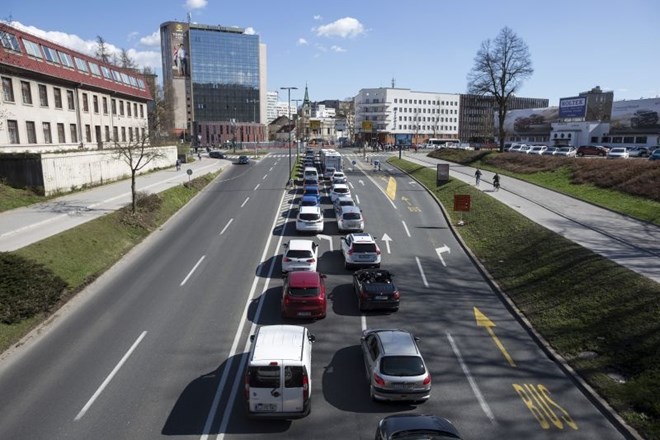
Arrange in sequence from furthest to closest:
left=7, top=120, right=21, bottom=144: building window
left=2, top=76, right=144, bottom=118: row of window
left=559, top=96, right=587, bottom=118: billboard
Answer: left=559, top=96, right=587, bottom=118: billboard
left=7, top=120, right=21, bottom=144: building window
left=2, top=76, right=144, bottom=118: row of window

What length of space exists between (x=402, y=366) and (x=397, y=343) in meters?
0.87

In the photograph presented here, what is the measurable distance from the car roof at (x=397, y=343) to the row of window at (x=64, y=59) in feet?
101

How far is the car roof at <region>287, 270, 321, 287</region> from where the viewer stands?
16859mm

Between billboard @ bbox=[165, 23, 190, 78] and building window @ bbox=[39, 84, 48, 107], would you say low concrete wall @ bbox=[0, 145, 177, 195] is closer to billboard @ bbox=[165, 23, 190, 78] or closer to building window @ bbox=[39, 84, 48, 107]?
building window @ bbox=[39, 84, 48, 107]

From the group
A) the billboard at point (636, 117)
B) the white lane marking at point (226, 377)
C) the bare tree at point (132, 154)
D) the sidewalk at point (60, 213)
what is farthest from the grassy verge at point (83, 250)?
the billboard at point (636, 117)

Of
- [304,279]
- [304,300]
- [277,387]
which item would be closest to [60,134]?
[304,279]

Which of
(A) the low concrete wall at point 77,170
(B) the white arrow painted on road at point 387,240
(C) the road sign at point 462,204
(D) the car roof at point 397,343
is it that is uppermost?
(A) the low concrete wall at point 77,170

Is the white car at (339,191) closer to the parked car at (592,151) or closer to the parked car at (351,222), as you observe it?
the parked car at (351,222)

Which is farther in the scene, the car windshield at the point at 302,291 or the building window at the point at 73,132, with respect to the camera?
the building window at the point at 73,132

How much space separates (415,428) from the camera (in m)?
9.29

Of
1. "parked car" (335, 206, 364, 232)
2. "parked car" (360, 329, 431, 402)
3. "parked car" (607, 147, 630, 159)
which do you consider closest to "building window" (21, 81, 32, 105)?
A: "parked car" (335, 206, 364, 232)

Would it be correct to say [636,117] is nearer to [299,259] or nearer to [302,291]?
[299,259]

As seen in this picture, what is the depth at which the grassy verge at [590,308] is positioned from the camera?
40.3ft

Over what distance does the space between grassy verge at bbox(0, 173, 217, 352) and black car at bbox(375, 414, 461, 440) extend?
1253 cm
